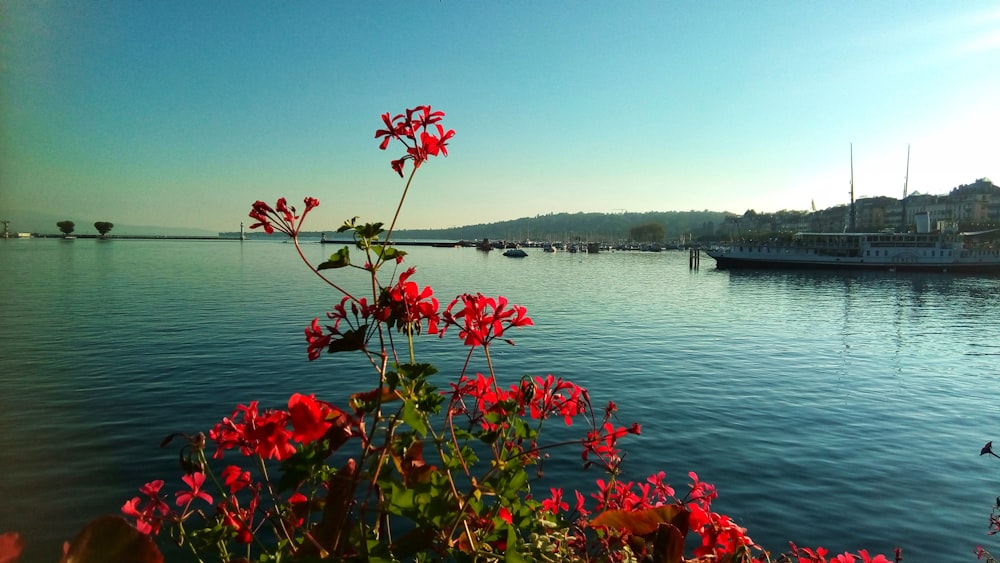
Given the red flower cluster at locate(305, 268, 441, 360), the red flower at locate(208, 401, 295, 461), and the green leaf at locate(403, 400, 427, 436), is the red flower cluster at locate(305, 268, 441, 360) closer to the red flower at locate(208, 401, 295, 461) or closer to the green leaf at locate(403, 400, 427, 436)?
the red flower at locate(208, 401, 295, 461)

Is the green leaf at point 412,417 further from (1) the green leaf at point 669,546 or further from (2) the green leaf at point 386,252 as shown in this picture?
(1) the green leaf at point 669,546

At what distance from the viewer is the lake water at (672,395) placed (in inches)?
275

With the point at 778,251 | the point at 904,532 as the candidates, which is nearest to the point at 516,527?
the point at 904,532

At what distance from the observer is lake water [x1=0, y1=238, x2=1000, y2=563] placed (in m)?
7.00

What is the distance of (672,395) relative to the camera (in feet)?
39.6

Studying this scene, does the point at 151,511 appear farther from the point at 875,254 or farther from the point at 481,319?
the point at 875,254

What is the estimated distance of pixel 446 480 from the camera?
174cm

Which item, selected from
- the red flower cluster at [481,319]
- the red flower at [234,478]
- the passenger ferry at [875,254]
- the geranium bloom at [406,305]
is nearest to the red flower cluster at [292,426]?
the red flower at [234,478]

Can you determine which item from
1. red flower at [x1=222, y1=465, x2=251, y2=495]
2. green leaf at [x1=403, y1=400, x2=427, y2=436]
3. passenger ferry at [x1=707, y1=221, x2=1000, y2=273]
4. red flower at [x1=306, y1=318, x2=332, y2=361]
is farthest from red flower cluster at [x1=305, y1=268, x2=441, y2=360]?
passenger ferry at [x1=707, y1=221, x2=1000, y2=273]

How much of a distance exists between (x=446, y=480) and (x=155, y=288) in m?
38.8

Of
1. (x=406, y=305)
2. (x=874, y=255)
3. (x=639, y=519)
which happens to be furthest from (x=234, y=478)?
(x=874, y=255)

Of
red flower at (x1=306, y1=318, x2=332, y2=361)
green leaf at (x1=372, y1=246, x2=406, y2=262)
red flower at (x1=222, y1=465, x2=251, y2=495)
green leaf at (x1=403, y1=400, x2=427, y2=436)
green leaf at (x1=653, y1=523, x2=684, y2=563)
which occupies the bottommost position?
red flower at (x1=222, y1=465, x2=251, y2=495)

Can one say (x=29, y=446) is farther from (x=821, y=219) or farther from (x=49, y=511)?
(x=821, y=219)

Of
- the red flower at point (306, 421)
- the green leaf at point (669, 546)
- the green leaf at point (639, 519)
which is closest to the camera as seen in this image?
the red flower at point (306, 421)
